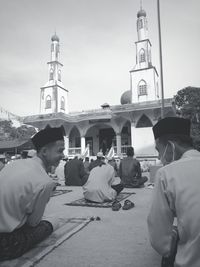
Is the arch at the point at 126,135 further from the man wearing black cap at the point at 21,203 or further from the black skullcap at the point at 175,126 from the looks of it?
the black skullcap at the point at 175,126

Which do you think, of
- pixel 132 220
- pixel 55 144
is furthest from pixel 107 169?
pixel 55 144

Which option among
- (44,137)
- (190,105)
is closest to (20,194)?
(44,137)

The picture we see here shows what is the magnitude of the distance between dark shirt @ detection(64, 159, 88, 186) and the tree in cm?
1084

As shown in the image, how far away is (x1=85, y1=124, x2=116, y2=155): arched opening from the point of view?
23391mm

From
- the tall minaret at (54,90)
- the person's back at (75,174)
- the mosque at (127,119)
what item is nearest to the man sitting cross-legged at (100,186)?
the person's back at (75,174)

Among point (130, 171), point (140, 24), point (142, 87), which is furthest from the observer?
point (140, 24)

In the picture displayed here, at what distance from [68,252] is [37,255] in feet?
1.04

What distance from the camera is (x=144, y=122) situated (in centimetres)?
2002

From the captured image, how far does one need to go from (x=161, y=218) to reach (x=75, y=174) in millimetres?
6917

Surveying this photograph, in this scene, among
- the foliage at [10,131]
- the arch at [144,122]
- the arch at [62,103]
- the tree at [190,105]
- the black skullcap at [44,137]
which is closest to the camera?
the black skullcap at [44,137]

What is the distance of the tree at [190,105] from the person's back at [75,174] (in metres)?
10.9

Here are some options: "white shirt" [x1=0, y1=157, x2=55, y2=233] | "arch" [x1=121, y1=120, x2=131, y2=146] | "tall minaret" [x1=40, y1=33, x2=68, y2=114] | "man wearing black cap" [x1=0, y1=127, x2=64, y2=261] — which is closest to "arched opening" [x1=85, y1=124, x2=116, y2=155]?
"arch" [x1=121, y1=120, x2=131, y2=146]

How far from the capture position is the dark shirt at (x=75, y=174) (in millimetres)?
8012

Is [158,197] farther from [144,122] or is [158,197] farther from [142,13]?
[142,13]
